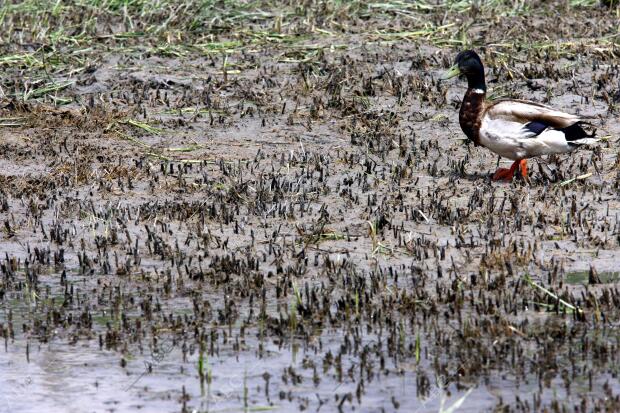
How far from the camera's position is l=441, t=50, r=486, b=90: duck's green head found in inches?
437

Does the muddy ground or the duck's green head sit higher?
the duck's green head

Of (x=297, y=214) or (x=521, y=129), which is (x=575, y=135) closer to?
(x=521, y=129)

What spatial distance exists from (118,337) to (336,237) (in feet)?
7.88

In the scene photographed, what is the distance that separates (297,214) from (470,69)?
221 cm

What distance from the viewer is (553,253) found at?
358 inches

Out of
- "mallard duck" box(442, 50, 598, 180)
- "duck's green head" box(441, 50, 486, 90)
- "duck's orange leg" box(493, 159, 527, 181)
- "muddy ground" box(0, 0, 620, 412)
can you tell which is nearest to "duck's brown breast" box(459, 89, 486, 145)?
"mallard duck" box(442, 50, 598, 180)

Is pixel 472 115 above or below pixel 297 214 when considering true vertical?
above

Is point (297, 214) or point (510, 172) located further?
point (510, 172)

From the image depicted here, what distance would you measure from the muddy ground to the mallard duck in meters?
0.34

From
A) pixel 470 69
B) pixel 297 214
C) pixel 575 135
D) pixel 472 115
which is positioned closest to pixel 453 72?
pixel 470 69

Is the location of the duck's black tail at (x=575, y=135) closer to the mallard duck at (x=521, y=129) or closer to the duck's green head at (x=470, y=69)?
the mallard duck at (x=521, y=129)

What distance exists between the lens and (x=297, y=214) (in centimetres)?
1024

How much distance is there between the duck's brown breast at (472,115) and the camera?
10766mm

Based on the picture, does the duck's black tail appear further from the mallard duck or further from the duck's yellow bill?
the duck's yellow bill
